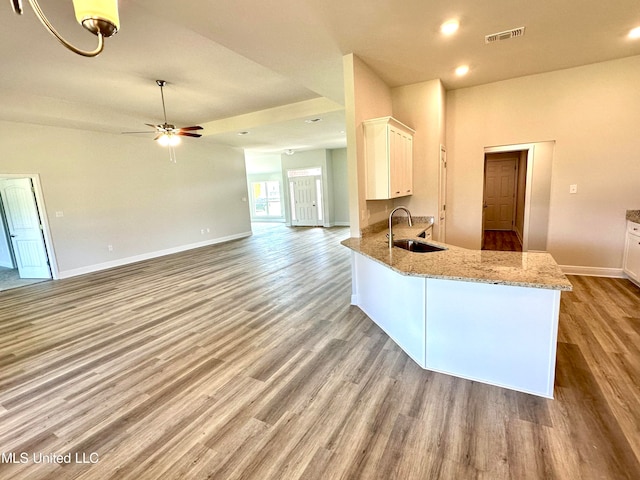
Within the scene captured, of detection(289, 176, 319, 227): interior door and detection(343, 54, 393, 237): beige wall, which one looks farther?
detection(289, 176, 319, 227): interior door

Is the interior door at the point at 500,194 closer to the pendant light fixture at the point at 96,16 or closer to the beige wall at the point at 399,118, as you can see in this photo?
the beige wall at the point at 399,118

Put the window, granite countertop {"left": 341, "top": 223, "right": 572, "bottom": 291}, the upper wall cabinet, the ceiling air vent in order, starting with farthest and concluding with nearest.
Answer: the window, the upper wall cabinet, the ceiling air vent, granite countertop {"left": 341, "top": 223, "right": 572, "bottom": 291}

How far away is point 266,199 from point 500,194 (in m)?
9.72

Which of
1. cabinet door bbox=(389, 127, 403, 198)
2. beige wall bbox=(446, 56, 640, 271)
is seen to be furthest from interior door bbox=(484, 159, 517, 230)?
cabinet door bbox=(389, 127, 403, 198)

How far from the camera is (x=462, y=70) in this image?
393cm

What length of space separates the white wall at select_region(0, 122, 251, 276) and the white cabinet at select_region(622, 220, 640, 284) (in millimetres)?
8784

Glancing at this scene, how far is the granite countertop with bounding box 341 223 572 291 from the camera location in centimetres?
188

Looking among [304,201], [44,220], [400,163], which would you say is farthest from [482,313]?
[304,201]

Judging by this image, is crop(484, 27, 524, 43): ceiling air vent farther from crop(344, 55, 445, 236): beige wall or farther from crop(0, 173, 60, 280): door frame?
crop(0, 173, 60, 280): door frame

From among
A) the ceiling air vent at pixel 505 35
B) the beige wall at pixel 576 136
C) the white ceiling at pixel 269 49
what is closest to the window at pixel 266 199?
the white ceiling at pixel 269 49

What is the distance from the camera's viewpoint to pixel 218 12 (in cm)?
238

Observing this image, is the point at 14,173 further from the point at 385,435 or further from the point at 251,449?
the point at 385,435

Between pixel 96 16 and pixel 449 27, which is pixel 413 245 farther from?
pixel 96 16

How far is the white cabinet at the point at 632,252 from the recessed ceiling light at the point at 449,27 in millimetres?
3362
